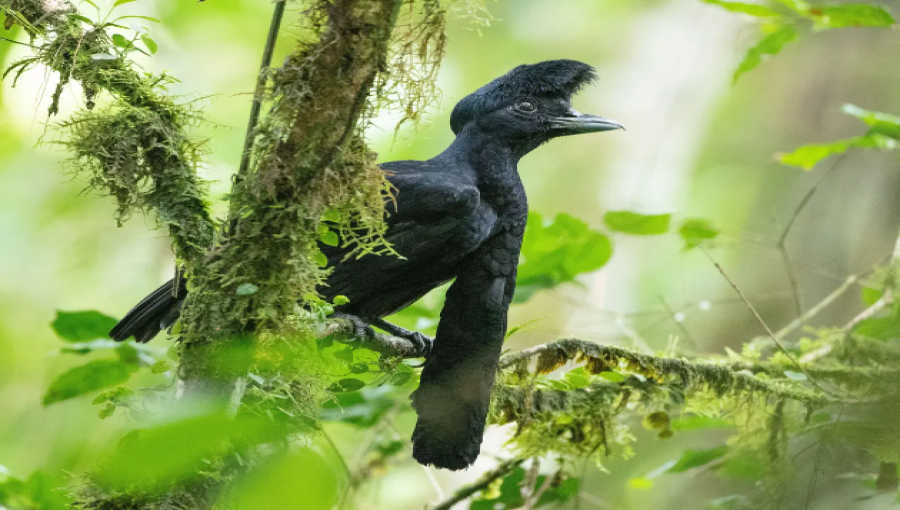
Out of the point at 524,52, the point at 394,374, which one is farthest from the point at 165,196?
the point at 524,52

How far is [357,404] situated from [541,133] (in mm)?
1501

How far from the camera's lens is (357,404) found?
299cm

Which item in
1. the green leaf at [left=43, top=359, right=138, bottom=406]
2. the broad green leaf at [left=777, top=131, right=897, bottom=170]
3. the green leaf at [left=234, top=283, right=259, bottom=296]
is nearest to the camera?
the green leaf at [left=234, top=283, right=259, bottom=296]

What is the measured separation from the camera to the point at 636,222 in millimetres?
3379

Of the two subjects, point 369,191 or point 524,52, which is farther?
point 524,52

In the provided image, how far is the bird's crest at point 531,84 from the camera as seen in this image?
334 centimetres

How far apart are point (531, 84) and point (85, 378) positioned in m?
2.25

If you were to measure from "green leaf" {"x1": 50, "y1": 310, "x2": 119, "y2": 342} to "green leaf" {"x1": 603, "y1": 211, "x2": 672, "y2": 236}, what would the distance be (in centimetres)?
221

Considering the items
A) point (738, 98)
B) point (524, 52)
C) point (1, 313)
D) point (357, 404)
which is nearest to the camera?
point (357, 404)

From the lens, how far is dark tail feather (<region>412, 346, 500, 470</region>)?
106 inches

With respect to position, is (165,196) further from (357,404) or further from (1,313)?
(1,313)

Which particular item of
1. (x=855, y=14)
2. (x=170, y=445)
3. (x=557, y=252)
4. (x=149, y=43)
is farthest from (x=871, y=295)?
(x=170, y=445)

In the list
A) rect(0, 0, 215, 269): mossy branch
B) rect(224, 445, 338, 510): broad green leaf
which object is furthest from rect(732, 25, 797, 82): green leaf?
rect(224, 445, 338, 510): broad green leaf

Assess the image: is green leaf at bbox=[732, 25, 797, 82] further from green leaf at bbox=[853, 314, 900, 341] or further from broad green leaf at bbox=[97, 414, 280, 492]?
broad green leaf at bbox=[97, 414, 280, 492]
